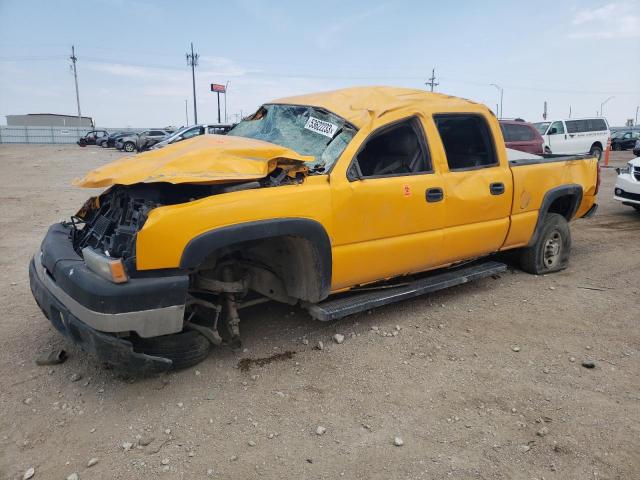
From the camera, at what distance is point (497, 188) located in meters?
4.46

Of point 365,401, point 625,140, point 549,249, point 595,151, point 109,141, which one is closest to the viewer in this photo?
point 365,401

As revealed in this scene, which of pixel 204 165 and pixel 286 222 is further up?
pixel 204 165

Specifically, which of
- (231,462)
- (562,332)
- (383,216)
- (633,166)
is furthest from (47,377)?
(633,166)

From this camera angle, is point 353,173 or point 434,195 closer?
point 353,173

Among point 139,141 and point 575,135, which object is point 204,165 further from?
point 139,141

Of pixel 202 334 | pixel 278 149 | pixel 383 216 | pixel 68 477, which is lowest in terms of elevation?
pixel 68 477

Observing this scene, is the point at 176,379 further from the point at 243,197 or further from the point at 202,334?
the point at 243,197

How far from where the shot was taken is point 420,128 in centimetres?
405

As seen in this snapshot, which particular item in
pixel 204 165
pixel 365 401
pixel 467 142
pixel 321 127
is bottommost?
pixel 365 401

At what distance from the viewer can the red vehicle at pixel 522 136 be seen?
46.9 feet

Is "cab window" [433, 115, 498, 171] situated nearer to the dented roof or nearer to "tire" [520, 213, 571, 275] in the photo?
the dented roof

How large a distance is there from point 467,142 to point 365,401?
276cm

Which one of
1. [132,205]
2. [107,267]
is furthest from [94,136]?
[107,267]

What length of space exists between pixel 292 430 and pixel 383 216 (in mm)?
1658
